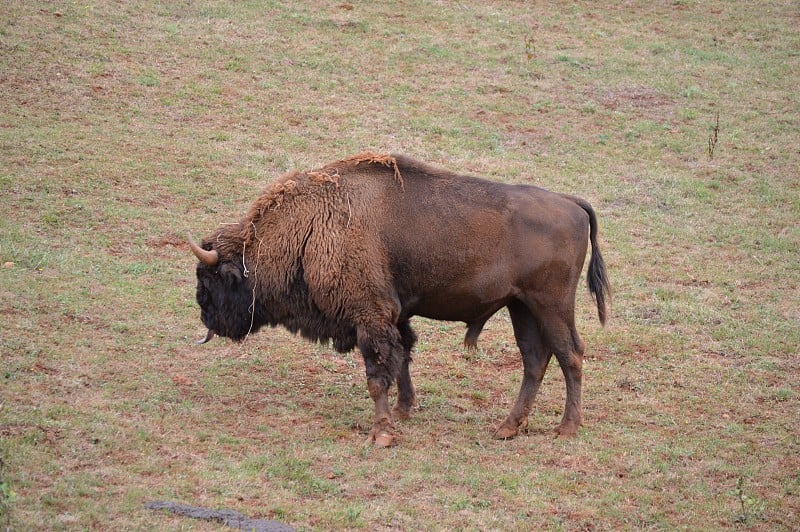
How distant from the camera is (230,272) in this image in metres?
8.59

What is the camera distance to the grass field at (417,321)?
23.6 ft

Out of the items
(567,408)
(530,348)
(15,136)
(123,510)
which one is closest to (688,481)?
(567,408)

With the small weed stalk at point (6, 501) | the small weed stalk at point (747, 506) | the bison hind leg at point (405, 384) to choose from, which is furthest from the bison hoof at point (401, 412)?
the small weed stalk at point (6, 501)

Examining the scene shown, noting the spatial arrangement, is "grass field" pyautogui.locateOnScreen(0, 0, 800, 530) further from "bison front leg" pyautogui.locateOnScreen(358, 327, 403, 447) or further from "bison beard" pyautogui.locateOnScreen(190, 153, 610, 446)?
"bison beard" pyautogui.locateOnScreen(190, 153, 610, 446)

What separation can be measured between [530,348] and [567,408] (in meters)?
0.65

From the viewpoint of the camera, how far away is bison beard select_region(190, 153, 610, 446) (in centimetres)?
832

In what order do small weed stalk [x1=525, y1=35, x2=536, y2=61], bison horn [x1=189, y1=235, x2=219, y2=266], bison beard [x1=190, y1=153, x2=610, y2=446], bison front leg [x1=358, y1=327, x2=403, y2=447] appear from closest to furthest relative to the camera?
1. bison front leg [x1=358, y1=327, x2=403, y2=447]
2. bison beard [x1=190, y1=153, x2=610, y2=446]
3. bison horn [x1=189, y1=235, x2=219, y2=266]
4. small weed stalk [x1=525, y1=35, x2=536, y2=61]

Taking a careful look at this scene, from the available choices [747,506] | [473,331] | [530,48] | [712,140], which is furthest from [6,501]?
[530,48]

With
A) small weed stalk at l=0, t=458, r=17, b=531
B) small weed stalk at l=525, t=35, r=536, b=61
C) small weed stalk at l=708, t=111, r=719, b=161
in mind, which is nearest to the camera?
small weed stalk at l=0, t=458, r=17, b=531

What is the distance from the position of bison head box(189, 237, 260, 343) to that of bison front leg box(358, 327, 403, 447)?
1195mm

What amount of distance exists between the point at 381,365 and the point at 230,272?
1.65 m

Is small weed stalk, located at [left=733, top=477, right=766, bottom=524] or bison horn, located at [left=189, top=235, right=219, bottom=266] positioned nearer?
small weed stalk, located at [left=733, top=477, right=766, bottom=524]

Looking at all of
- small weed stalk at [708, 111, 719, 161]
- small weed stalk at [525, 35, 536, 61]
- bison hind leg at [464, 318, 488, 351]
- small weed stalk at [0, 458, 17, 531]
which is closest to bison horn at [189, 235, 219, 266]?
bison hind leg at [464, 318, 488, 351]

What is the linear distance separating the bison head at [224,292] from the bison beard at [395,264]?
0.01m
